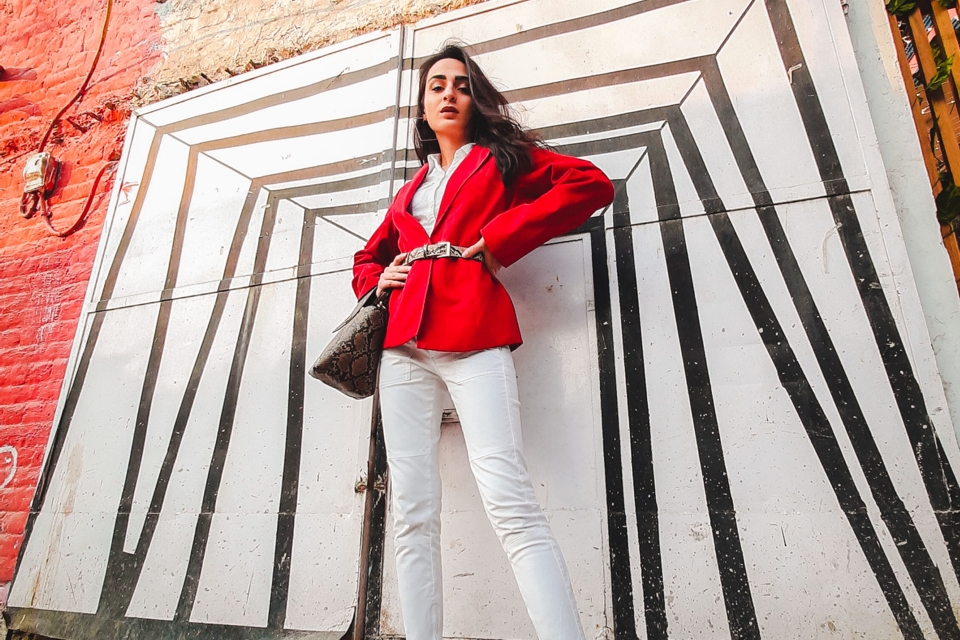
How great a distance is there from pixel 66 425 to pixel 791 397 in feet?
9.15

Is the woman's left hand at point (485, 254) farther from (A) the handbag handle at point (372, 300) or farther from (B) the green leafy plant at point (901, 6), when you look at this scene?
(B) the green leafy plant at point (901, 6)

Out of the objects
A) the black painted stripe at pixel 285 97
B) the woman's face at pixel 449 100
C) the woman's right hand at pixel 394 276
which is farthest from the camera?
the black painted stripe at pixel 285 97

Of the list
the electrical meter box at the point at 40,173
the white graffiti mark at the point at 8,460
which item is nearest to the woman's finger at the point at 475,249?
the white graffiti mark at the point at 8,460

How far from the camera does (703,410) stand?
1.70 metres

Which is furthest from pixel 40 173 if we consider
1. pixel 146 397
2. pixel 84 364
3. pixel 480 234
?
pixel 480 234

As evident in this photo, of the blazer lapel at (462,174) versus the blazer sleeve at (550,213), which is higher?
the blazer lapel at (462,174)

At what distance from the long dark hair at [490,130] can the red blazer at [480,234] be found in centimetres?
3

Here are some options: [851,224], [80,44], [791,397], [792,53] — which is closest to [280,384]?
[791,397]

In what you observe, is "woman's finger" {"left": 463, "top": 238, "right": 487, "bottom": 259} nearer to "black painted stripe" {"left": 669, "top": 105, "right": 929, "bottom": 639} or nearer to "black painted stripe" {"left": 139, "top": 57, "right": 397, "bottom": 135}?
"black painted stripe" {"left": 669, "top": 105, "right": 929, "bottom": 639}

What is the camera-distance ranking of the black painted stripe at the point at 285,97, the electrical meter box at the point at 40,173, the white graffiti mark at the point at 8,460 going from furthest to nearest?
the electrical meter box at the point at 40,173 < the white graffiti mark at the point at 8,460 < the black painted stripe at the point at 285,97

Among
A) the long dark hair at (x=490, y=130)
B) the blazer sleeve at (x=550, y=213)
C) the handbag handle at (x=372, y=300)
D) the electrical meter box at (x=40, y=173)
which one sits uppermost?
the electrical meter box at (x=40, y=173)

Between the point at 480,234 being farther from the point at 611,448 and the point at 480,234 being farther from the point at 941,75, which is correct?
the point at 941,75

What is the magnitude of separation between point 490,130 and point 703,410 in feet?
3.43

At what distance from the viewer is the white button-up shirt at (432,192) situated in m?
1.78
